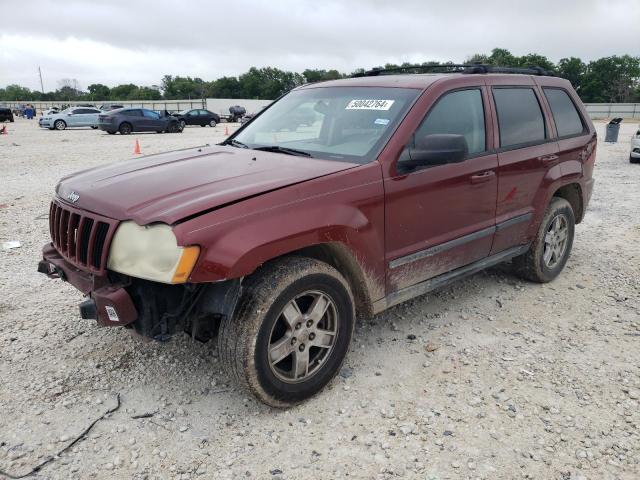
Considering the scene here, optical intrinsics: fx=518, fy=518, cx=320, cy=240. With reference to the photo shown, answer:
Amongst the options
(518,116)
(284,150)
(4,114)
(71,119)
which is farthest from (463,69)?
(4,114)

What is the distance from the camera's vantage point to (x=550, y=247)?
4883 millimetres

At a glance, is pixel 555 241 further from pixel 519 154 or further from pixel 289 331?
pixel 289 331

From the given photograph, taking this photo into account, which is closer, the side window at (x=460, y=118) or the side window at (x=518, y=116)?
the side window at (x=460, y=118)

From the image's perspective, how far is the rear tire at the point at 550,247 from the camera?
4.69 meters

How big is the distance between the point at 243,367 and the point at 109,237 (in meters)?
0.95

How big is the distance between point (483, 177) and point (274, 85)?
96168mm

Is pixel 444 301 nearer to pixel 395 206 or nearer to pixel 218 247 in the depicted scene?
pixel 395 206

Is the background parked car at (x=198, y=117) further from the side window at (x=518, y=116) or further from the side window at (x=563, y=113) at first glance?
the side window at (x=518, y=116)

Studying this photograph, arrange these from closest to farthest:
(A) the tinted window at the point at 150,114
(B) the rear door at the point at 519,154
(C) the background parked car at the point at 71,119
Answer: (B) the rear door at the point at 519,154 → (A) the tinted window at the point at 150,114 → (C) the background parked car at the point at 71,119

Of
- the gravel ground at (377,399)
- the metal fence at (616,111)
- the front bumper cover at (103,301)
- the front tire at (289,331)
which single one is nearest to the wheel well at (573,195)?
the gravel ground at (377,399)

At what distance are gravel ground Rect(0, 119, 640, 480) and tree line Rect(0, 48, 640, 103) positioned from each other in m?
58.5

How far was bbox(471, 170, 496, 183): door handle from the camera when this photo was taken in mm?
3738

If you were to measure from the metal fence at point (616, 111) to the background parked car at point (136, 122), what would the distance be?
44919mm

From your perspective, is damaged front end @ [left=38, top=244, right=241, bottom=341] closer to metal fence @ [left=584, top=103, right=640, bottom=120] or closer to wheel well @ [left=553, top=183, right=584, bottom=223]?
wheel well @ [left=553, top=183, right=584, bottom=223]
